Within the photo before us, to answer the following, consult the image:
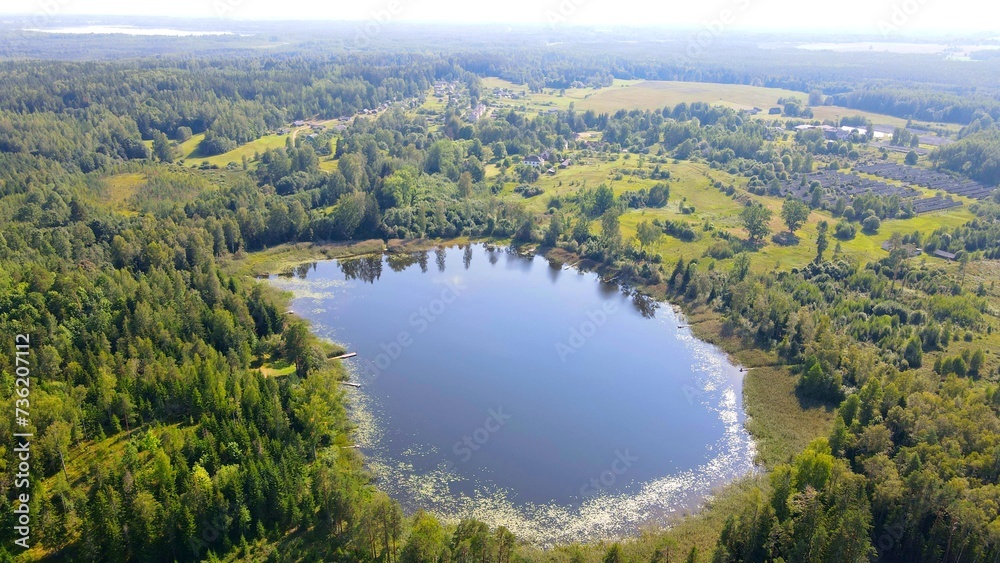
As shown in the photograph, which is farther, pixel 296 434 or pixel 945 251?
pixel 945 251

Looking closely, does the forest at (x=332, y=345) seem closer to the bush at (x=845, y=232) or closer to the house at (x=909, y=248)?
the bush at (x=845, y=232)

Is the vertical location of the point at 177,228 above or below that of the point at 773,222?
above

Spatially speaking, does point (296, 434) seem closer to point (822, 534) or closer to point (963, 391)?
point (822, 534)

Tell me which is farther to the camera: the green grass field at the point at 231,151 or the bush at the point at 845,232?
the green grass field at the point at 231,151

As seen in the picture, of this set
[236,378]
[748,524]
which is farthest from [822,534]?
[236,378]

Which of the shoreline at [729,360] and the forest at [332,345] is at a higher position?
the forest at [332,345]

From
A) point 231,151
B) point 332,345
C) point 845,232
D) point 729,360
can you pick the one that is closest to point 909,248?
point 845,232

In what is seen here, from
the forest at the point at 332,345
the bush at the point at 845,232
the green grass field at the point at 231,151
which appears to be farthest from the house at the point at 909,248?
the green grass field at the point at 231,151

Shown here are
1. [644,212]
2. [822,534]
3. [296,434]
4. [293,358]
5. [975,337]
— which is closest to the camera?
[822,534]

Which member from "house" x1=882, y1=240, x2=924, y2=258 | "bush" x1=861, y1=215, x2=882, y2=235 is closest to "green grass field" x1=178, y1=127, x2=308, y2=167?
"bush" x1=861, y1=215, x2=882, y2=235
